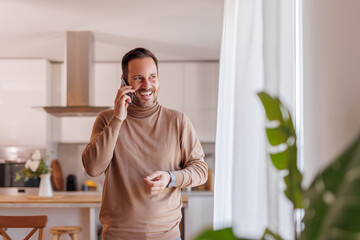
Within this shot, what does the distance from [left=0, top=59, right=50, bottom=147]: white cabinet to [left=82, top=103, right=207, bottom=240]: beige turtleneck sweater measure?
467 centimetres

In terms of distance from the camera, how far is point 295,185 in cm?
75

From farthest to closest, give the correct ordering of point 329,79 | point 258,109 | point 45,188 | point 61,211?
1. point 45,188
2. point 61,211
3. point 258,109
4. point 329,79

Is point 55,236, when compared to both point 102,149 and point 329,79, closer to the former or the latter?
point 102,149

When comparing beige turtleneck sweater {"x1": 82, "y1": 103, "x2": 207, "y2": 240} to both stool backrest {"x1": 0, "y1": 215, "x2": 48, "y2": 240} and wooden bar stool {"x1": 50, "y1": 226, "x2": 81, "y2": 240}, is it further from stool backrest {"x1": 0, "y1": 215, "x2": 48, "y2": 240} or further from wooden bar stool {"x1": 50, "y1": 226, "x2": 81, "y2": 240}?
wooden bar stool {"x1": 50, "y1": 226, "x2": 81, "y2": 240}

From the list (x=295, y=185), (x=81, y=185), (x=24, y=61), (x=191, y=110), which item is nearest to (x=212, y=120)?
(x=191, y=110)

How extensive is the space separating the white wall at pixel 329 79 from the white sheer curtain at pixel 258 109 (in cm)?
8

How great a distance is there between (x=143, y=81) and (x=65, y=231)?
2.59m

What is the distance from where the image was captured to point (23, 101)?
635 centimetres

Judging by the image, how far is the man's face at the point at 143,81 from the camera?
1855mm

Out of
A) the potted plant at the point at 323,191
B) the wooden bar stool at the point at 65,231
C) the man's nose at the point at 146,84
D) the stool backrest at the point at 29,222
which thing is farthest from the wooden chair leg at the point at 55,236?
the potted plant at the point at 323,191

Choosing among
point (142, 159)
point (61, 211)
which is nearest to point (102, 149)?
point (142, 159)

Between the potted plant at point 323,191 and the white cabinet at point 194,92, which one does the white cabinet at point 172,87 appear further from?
the potted plant at point 323,191

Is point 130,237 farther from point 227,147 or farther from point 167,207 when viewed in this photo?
point 227,147

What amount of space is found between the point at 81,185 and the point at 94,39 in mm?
2299
